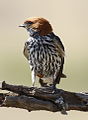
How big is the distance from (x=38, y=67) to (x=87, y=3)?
17364mm

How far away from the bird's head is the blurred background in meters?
4.79

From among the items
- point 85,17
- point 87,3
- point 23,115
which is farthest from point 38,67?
point 87,3

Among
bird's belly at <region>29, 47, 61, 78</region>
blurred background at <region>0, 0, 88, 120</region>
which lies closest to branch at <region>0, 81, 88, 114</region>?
bird's belly at <region>29, 47, 61, 78</region>

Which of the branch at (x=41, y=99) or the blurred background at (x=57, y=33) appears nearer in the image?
the branch at (x=41, y=99)

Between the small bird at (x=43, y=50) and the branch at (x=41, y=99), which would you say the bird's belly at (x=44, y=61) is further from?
the branch at (x=41, y=99)

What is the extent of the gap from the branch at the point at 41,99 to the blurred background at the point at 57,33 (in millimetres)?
5892

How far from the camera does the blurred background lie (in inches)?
636

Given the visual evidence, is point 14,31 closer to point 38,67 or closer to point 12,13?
point 12,13

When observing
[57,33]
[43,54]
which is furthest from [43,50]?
[57,33]

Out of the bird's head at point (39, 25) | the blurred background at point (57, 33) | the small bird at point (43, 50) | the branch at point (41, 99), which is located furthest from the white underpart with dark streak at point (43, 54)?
the blurred background at point (57, 33)

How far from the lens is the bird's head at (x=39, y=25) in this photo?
34.1 ft

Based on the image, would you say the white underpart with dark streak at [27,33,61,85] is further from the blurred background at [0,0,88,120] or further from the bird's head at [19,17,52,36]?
the blurred background at [0,0,88,120]

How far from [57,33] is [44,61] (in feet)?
39.1

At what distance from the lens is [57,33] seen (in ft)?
73.9
